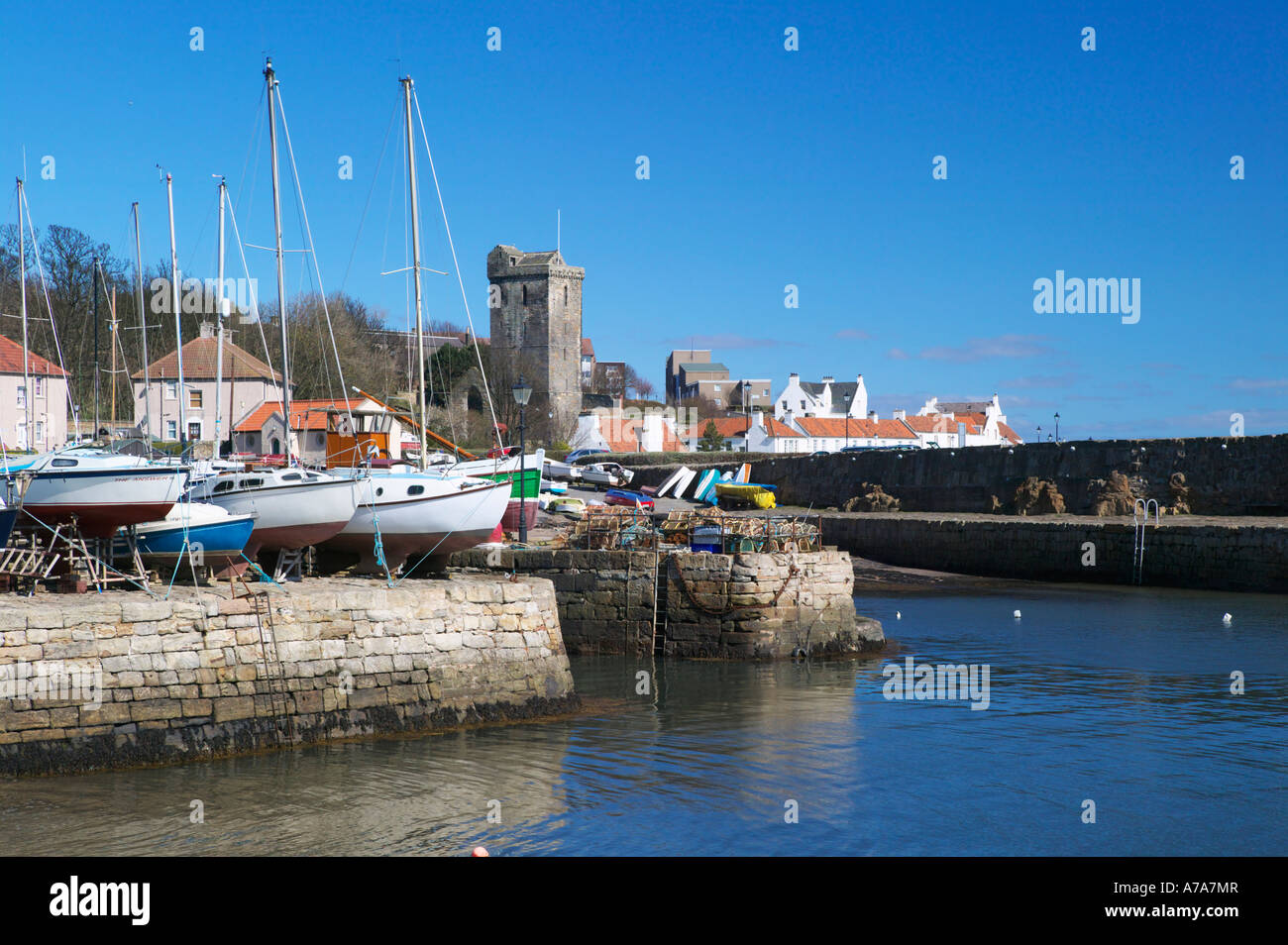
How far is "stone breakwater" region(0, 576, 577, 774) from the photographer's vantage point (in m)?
10.8

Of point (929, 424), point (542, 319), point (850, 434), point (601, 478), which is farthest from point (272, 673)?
point (929, 424)

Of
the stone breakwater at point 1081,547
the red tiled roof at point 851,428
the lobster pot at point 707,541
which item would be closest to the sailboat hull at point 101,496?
the lobster pot at point 707,541

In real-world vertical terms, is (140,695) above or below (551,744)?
above

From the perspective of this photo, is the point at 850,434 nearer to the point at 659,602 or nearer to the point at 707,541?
the point at 707,541

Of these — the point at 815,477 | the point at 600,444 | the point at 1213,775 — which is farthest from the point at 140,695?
the point at 600,444

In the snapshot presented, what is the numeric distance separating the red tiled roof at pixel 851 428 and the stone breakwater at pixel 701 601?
76123 mm

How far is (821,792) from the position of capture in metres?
11.7

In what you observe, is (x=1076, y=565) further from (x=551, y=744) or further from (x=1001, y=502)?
(x=551, y=744)

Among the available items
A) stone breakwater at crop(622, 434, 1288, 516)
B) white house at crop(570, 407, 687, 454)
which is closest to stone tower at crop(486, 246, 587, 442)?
white house at crop(570, 407, 687, 454)

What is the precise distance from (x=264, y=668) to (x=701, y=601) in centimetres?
819

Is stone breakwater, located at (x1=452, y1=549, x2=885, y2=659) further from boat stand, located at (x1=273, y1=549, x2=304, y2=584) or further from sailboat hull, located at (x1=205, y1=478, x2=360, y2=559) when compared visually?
boat stand, located at (x1=273, y1=549, x2=304, y2=584)

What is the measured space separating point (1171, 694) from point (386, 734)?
10848 millimetres

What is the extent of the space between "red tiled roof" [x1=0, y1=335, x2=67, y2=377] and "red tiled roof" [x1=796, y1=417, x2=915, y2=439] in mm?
62920

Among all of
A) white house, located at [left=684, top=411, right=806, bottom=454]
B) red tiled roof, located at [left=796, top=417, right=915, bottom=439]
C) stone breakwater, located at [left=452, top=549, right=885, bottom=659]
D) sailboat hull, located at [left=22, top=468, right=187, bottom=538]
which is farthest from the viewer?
red tiled roof, located at [left=796, top=417, right=915, bottom=439]
